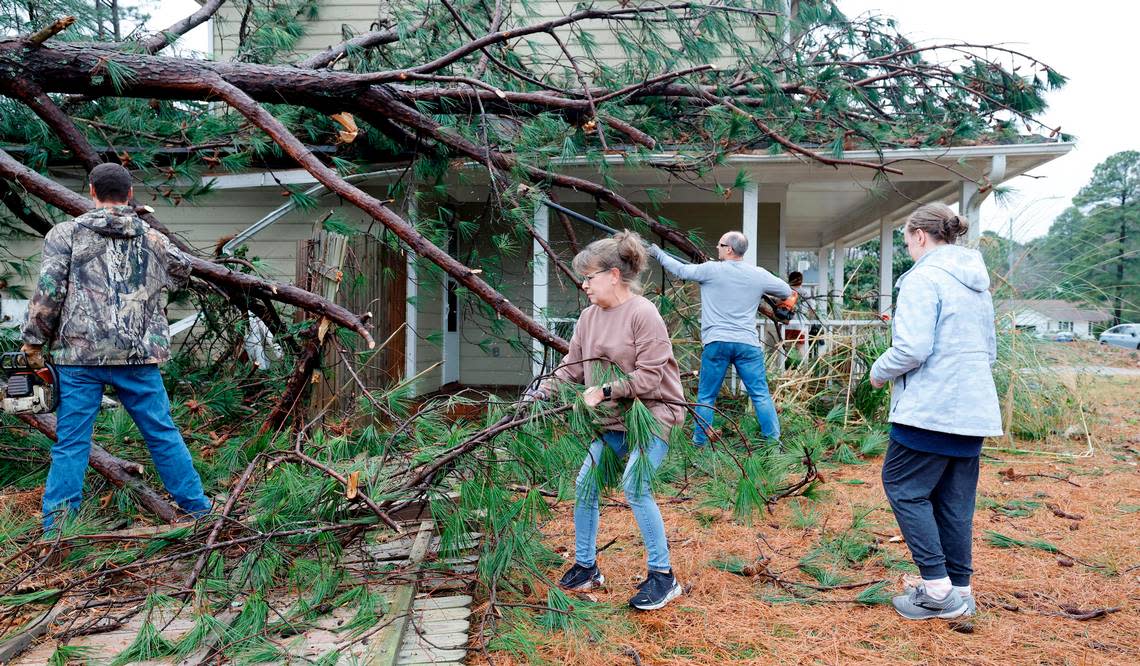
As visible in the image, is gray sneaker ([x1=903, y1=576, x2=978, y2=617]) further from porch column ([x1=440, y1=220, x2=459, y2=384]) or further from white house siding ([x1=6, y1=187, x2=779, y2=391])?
porch column ([x1=440, y1=220, x2=459, y2=384])

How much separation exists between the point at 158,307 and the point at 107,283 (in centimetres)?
25

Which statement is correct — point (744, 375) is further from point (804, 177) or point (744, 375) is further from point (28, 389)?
point (28, 389)

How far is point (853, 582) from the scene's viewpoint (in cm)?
328

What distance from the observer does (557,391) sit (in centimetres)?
288

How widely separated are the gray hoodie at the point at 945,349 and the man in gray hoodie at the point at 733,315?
226 centimetres

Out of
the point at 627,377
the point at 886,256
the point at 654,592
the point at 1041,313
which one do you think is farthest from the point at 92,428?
the point at 886,256

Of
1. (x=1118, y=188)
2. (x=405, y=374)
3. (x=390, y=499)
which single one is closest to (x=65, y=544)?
(x=390, y=499)

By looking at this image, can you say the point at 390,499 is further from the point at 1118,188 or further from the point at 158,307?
the point at 1118,188

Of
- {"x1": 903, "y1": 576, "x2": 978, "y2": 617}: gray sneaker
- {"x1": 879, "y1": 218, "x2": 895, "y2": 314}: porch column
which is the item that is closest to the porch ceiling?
{"x1": 879, "y1": 218, "x2": 895, "y2": 314}: porch column

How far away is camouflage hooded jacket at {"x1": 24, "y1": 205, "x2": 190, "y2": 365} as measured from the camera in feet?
10.6

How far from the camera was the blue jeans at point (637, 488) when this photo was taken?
2.75 m

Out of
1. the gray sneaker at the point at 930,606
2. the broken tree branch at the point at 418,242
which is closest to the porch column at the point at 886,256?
the broken tree branch at the point at 418,242

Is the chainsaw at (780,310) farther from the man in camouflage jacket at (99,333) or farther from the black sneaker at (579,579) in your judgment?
Result: the man in camouflage jacket at (99,333)

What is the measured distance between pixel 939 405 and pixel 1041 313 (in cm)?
487
